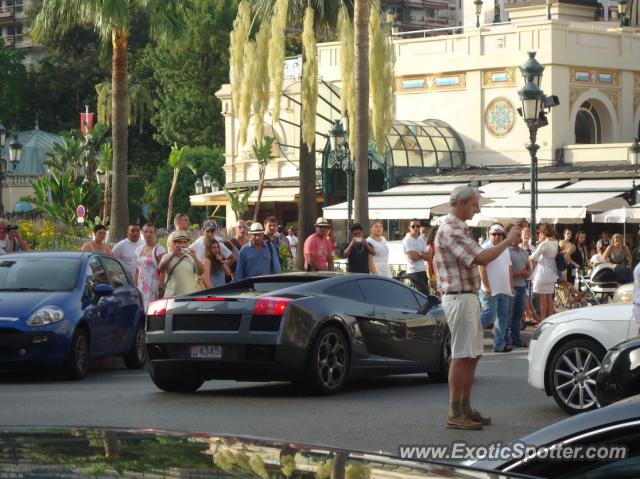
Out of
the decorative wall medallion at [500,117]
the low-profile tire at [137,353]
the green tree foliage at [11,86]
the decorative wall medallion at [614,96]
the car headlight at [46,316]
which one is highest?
the green tree foliage at [11,86]

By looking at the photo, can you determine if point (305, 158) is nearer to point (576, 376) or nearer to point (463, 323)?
point (576, 376)

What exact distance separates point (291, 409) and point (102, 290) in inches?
176

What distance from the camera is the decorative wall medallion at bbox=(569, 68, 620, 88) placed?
177 ft

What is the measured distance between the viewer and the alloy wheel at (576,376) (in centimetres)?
1286

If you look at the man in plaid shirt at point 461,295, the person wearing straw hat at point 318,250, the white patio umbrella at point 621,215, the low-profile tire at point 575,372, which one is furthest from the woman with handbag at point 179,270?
the white patio umbrella at point 621,215

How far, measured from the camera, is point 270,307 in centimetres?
1405

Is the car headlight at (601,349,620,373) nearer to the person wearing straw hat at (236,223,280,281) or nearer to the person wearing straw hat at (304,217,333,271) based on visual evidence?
the person wearing straw hat at (236,223,280,281)

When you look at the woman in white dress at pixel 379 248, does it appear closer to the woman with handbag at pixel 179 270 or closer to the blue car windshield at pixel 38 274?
the woman with handbag at pixel 179 270

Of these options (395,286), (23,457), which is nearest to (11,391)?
(395,286)

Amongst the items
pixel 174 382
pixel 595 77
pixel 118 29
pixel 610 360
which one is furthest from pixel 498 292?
pixel 595 77

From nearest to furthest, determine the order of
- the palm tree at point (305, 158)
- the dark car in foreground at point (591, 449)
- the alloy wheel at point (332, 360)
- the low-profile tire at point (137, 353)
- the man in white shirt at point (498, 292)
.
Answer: the dark car in foreground at point (591, 449), the alloy wheel at point (332, 360), the low-profile tire at point (137, 353), the man in white shirt at point (498, 292), the palm tree at point (305, 158)

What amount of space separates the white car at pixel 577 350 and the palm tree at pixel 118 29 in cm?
1746

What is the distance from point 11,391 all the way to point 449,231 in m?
5.58

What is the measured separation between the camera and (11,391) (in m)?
15.1
